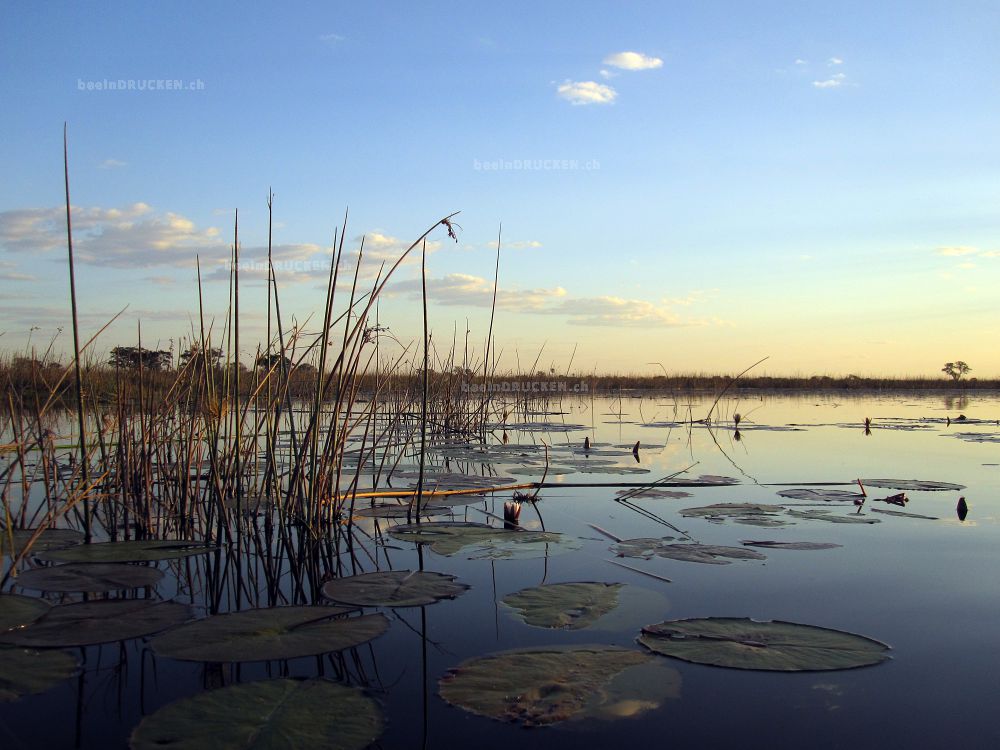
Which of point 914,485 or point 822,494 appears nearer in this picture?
point 822,494

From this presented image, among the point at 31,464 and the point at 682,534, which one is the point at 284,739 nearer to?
the point at 682,534

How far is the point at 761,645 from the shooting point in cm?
208

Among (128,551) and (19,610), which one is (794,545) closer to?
(128,551)

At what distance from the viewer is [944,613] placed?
249 centimetres

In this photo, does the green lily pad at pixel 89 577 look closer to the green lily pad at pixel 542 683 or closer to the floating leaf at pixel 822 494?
the green lily pad at pixel 542 683

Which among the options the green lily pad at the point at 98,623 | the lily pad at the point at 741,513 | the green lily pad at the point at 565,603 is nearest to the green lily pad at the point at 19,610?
the green lily pad at the point at 98,623

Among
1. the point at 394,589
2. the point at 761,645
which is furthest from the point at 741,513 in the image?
the point at 394,589

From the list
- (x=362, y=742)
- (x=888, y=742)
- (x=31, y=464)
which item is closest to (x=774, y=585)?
(x=888, y=742)

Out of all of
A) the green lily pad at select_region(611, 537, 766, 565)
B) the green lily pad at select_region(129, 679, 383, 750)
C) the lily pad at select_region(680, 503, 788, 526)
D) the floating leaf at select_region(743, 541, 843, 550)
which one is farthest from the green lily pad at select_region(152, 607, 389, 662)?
the lily pad at select_region(680, 503, 788, 526)

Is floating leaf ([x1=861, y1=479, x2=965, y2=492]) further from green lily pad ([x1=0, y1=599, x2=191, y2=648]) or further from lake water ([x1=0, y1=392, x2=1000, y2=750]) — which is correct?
green lily pad ([x1=0, y1=599, x2=191, y2=648])

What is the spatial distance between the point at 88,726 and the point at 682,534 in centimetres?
279

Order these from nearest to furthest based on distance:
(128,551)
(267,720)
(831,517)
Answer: (267,720) < (128,551) < (831,517)

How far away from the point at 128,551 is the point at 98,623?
3.16ft

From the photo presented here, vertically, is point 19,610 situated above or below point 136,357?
below
